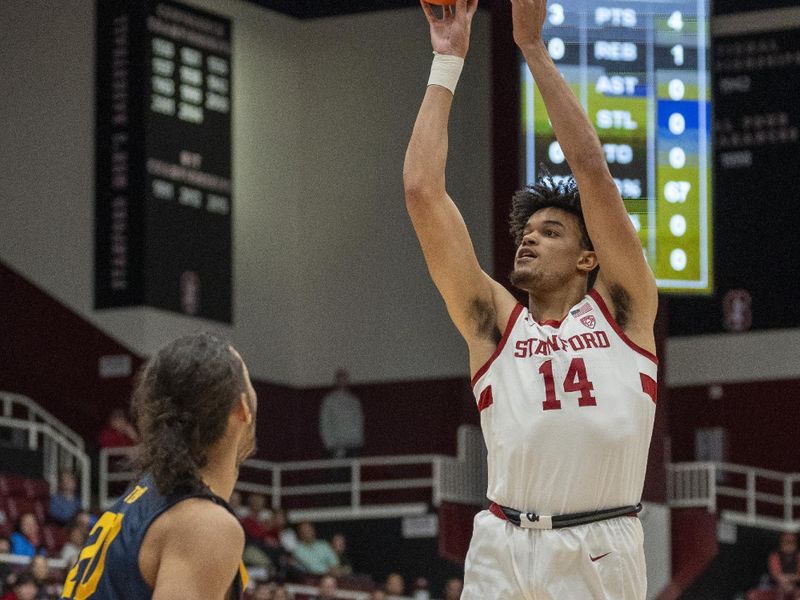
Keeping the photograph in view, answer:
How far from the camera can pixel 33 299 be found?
66.7ft

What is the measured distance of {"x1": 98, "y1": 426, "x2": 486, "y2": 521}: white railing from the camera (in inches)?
780

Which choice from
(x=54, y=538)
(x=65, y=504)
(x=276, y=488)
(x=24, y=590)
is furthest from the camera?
(x=276, y=488)

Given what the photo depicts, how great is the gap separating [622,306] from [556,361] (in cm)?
29

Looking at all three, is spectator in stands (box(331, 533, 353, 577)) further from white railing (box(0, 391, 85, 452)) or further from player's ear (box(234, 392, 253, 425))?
player's ear (box(234, 392, 253, 425))

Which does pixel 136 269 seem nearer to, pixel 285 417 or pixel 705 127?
pixel 285 417

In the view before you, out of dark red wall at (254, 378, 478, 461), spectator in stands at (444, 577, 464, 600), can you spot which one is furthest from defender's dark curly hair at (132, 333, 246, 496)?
dark red wall at (254, 378, 478, 461)

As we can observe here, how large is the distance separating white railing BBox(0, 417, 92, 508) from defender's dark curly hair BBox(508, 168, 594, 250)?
1240 centimetres

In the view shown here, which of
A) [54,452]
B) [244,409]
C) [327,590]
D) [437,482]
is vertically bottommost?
[327,590]

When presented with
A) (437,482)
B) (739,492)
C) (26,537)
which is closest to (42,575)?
(26,537)

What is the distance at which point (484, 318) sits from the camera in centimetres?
555

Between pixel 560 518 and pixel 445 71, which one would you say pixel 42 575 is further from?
pixel 560 518

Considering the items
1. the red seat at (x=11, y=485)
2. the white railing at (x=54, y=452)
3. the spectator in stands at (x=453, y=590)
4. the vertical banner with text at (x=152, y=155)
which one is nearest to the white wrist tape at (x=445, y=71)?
the red seat at (x=11, y=485)

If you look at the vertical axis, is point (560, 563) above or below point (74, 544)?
above

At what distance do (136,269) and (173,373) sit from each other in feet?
51.6
